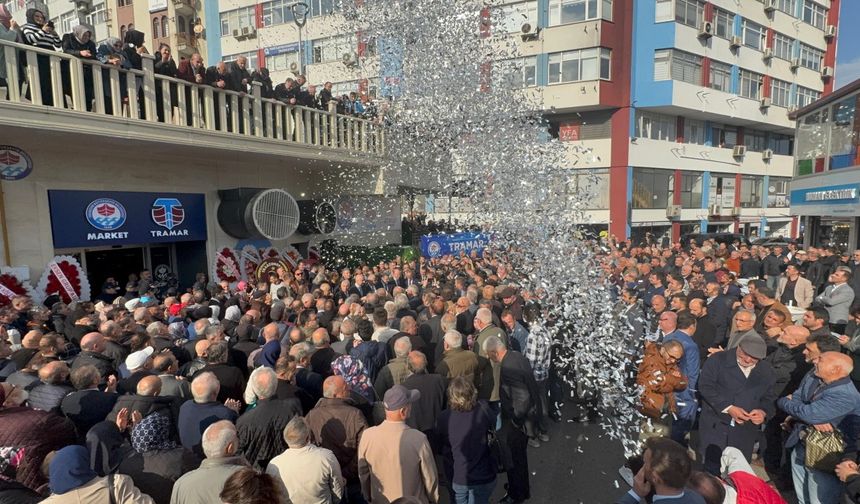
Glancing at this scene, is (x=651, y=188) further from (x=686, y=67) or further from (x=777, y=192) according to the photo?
(x=777, y=192)

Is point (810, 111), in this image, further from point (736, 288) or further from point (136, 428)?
point (136, 428)

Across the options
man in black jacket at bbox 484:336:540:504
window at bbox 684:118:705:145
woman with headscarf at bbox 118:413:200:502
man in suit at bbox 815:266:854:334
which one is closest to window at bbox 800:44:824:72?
window at bbox 684:118:705:145

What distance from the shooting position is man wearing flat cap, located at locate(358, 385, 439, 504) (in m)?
3.36

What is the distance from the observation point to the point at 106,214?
952 centimetres

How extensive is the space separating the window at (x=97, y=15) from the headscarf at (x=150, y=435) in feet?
135

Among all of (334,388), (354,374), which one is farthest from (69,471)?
(354,374)

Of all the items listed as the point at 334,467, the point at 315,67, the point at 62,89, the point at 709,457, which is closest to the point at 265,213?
the point at 62,89

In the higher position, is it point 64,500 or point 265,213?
point 265,213

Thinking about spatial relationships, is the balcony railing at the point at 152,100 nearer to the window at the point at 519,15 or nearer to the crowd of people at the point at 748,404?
the crowd of people at the point at 748,404

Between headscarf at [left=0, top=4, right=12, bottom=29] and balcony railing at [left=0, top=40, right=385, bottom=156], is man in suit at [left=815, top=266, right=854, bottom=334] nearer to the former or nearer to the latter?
balcony railing at [left=0, top=40, right=385, bottom=156]

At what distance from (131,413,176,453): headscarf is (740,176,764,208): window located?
35.6 m

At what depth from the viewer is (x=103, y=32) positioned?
3512 cm

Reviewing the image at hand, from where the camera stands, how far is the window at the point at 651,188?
26016mm

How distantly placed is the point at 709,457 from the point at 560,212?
7.31 m
